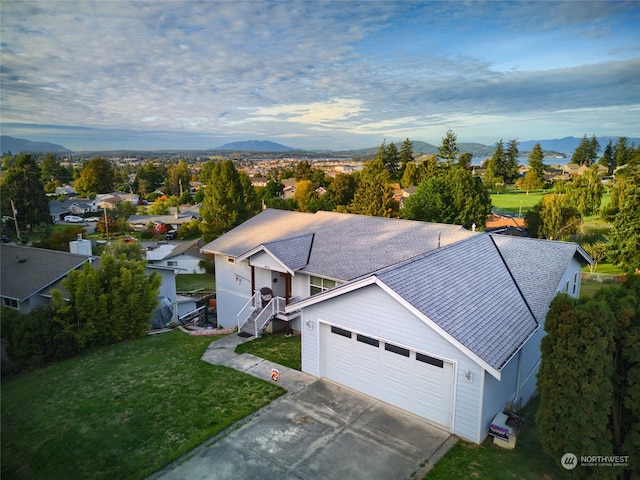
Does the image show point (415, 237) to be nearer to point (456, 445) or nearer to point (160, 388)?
point (456, 445)

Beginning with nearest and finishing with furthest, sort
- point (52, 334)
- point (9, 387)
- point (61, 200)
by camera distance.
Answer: point (9, 387), point (52, 334), point (61, 200)

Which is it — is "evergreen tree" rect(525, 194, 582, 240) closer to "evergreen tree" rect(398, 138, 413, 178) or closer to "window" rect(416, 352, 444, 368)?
"window" rect(416, 352, 444, 368)

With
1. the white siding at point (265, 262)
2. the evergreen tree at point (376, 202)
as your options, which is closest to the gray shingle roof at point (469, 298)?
the white siding at point (265, 262)

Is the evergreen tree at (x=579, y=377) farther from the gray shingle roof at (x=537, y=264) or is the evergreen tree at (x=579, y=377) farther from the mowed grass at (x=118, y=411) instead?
the mowed grass at (x=118, y=411)

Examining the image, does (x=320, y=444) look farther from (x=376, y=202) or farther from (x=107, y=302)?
(x=376, y=202)

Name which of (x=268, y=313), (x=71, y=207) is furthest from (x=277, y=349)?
(x=71, y=207)

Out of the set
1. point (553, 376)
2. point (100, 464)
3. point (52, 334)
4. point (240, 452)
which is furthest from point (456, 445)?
point (52, 334)
